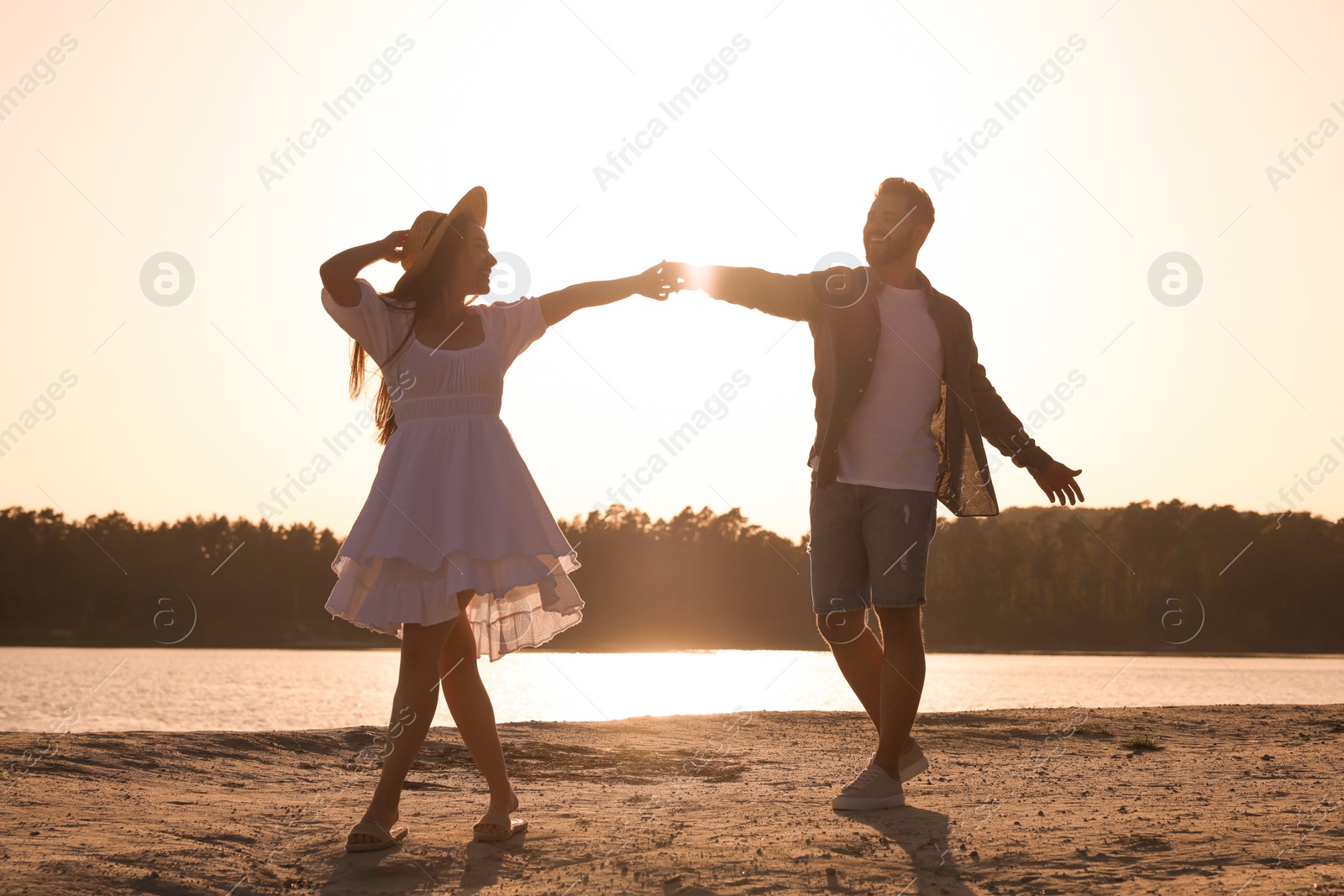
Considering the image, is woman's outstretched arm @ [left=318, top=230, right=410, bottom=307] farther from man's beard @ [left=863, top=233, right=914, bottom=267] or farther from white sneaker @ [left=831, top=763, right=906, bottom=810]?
white sneaker @ [left=831, top=763, right=906, bottom=810]

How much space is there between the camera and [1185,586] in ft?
214

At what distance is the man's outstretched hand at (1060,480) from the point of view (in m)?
4.33

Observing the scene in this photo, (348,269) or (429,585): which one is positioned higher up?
(348,269)

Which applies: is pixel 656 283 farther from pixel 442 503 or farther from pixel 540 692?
pixel 540 692

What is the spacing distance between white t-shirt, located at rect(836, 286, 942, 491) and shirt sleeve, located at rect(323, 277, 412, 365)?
169 centimetres

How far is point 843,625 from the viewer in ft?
13.3

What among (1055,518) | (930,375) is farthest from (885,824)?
(1055,518)

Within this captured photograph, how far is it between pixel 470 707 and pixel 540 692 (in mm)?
26109

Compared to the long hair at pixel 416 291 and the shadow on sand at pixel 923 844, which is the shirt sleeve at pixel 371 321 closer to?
the long hair at pixel 416 291

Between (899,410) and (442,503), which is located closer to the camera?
(442,503)

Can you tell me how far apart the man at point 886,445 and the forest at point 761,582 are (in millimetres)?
57697

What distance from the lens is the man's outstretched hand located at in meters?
4.33

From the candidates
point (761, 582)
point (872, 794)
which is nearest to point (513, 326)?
point (872, 794)

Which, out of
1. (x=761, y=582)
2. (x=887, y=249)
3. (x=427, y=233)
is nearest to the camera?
(x=427, y=233)
